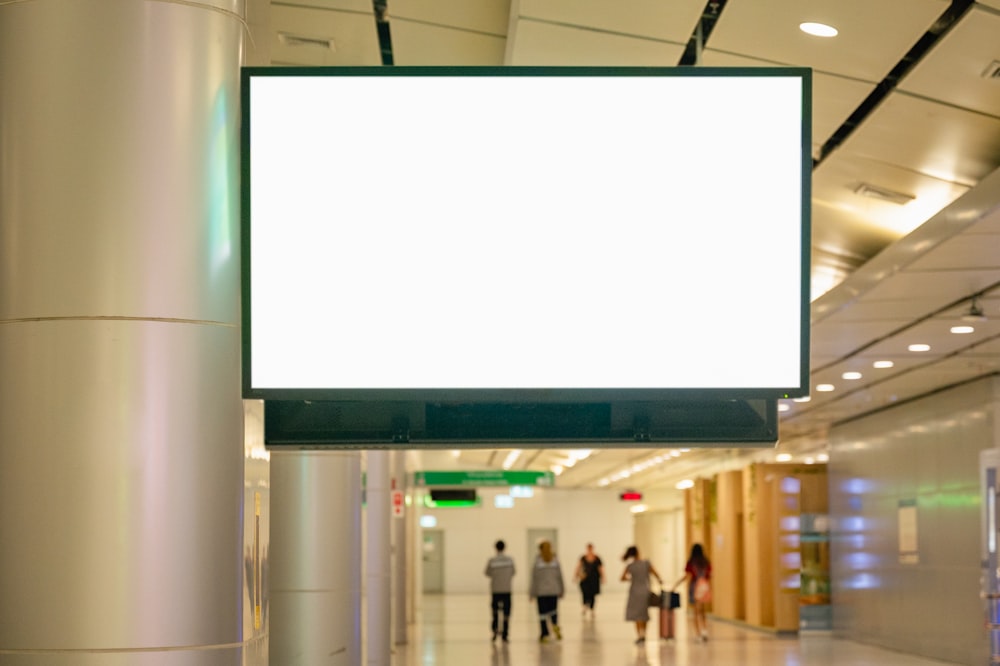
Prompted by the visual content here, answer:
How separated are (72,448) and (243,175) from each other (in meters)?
0.88

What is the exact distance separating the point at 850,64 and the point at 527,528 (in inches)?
1619

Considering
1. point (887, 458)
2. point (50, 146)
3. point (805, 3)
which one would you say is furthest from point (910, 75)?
point (887, 458)

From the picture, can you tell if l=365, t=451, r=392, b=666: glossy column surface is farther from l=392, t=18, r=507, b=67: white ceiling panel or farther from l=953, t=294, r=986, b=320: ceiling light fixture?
l=392, t=18, r=507, b=67: white ceiling panel

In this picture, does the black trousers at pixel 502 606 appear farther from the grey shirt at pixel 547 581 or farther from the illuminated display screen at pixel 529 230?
the illuminated display screen at pixel 529 230

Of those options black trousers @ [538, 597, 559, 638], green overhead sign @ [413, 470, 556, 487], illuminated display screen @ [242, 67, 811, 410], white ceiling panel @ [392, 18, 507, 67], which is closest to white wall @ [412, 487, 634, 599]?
green overhead sign @ [413, 470, 556, 487]

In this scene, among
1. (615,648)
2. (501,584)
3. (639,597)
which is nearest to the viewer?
(615,648)

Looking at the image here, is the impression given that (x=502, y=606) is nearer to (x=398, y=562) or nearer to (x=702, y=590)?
(x=398, y=562)

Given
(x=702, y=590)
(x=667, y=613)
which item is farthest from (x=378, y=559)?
(x=702, y=590)

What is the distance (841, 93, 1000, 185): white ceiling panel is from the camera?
758 cm

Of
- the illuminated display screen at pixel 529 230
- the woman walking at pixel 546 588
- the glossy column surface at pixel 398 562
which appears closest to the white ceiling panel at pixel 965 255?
the illuminated display screen at pixel 529 230

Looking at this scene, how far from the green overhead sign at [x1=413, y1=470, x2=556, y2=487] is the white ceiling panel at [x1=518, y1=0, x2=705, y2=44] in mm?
31783

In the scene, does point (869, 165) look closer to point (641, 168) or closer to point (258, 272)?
point (641, 168)

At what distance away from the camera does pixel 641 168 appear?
388cm

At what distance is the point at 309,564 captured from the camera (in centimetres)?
848
